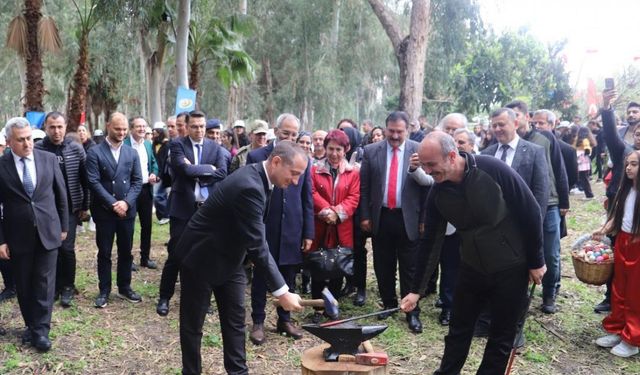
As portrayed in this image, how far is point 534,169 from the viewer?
194 inches

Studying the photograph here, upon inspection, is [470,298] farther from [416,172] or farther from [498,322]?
[416,172]

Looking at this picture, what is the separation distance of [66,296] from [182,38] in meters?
7.29

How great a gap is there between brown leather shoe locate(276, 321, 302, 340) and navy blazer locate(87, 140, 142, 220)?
208 cm

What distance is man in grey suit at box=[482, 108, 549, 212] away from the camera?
16.1 ft

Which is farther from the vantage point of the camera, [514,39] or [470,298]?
[514,39]

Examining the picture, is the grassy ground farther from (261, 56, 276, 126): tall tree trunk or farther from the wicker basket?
(261, 56, 276, 126): tall tree trunk

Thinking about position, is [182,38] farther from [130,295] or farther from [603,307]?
[603,307]

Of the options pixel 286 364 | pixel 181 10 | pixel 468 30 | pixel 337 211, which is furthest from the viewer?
pixel 468 30

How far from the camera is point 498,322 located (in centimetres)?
367

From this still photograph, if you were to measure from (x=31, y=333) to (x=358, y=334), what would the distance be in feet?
10.3

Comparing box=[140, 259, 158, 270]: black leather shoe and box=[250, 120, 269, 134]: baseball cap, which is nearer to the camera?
box=[250, 120, 269, 134]: baseball cap

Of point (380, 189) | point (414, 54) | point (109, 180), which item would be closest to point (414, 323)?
point (380, 189)

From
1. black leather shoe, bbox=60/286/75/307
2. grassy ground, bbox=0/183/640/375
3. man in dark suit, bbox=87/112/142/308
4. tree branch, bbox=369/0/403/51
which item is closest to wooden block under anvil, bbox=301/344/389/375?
grassy ground, bbox=0/183/640/375

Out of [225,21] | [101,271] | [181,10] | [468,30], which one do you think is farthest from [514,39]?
[101,271]
